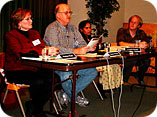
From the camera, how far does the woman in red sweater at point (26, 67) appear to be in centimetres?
263

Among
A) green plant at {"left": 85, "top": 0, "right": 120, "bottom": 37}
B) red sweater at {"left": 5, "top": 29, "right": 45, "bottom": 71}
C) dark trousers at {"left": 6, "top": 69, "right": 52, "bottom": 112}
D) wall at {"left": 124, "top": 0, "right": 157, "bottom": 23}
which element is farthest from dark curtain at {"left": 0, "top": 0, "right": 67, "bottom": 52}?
wall at {"left": 124, "top": 0, "right": 157, "bottom": 23}

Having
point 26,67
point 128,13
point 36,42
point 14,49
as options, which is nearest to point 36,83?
point 26,67

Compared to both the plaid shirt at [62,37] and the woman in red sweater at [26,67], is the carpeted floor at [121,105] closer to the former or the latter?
the woman in red sweater at [26,67]

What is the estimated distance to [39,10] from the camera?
5.23 m

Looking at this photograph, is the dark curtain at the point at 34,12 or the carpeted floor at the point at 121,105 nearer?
the carpeted floor at the point at 121,105

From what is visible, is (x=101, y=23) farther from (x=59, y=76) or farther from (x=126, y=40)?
(x=59, y=76)

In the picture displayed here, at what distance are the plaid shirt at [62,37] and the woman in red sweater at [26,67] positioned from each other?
21cm

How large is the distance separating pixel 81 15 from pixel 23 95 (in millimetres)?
2793

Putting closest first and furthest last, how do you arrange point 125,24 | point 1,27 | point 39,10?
point 1,27
point 39,10
point 125,24

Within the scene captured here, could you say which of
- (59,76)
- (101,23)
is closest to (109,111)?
(59,76)

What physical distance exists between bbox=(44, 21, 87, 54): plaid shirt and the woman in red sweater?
8.1 inches

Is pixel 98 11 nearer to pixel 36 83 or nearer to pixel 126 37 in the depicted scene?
pixel 126 37

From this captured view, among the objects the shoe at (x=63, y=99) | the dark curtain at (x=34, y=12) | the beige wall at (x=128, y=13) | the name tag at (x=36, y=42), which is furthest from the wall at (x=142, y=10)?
the name tag at (x=36, y=42)

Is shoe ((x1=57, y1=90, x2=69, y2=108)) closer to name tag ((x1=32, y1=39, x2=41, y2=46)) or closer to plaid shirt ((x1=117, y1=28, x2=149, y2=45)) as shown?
name tag ((x1=32, y1=39, x2=41, y2=46))
